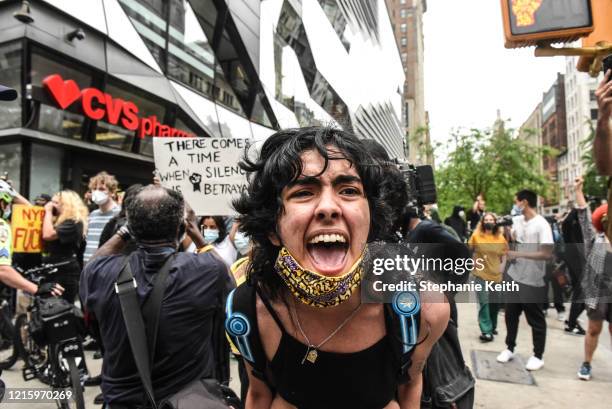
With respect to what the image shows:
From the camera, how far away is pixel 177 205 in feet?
7.72

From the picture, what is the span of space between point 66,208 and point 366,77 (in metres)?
36.4

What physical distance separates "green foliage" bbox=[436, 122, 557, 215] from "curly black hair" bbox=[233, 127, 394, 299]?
73.1ft

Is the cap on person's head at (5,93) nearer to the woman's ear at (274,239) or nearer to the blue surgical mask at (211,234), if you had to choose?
the woman's ear at (274,239)

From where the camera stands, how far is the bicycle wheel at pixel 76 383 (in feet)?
10.9

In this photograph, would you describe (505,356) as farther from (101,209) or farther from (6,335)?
(6,335)

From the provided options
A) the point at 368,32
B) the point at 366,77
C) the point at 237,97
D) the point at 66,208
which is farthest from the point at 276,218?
Result: the point at 368,32

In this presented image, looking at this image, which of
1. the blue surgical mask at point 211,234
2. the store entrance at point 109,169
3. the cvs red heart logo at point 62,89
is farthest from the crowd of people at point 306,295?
the store entrance at point 109,169

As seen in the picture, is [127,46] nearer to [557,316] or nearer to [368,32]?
[557,316]

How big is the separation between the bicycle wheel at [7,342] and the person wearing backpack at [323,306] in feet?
14.6

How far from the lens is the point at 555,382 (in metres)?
4.52

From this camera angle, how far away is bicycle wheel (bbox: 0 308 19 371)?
479cm

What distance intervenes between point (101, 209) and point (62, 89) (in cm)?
539

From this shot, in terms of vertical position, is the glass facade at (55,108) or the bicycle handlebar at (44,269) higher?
the glass facade at (55,108)

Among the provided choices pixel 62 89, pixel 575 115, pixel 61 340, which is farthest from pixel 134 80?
pixel 575 115
